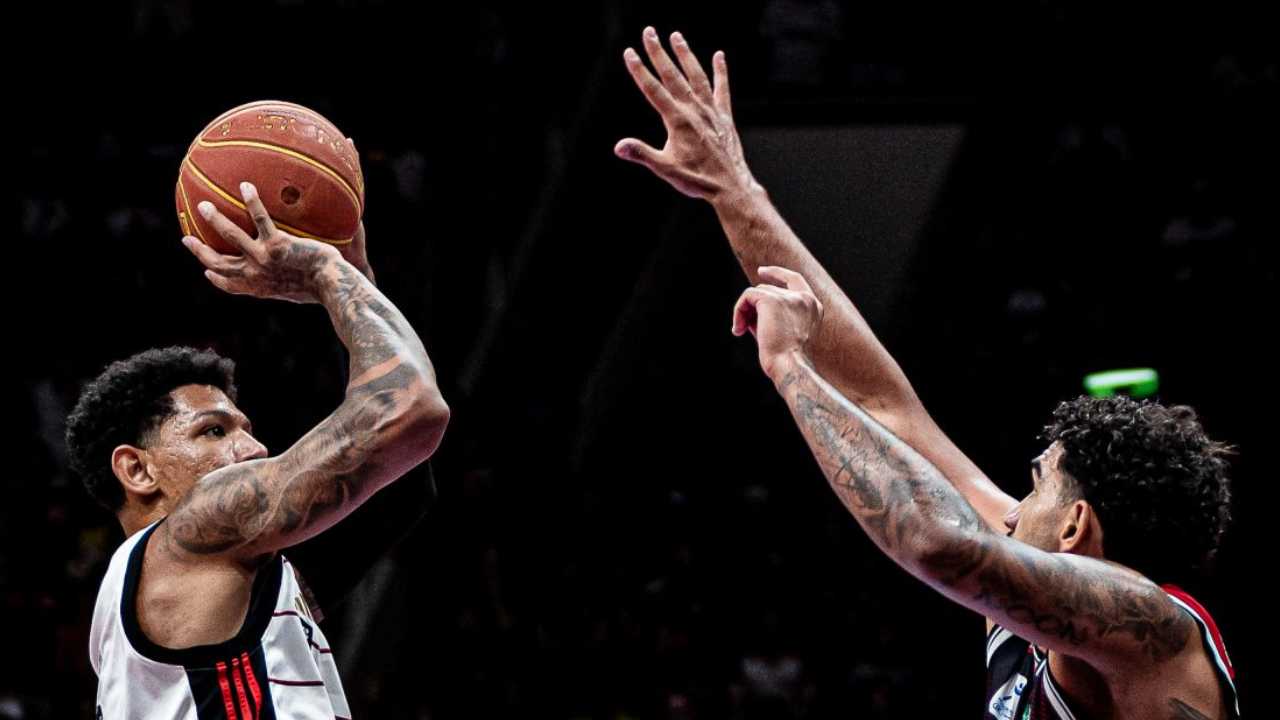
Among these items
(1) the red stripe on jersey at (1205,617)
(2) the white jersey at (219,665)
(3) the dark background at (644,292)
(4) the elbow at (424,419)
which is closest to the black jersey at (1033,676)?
(1) the red stripe on jersey at (1205,617)

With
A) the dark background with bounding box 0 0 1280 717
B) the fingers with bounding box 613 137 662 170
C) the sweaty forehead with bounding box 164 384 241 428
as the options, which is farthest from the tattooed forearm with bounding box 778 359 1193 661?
the dark background with bounding box 0 0 1280 717

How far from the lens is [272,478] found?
7.73ft

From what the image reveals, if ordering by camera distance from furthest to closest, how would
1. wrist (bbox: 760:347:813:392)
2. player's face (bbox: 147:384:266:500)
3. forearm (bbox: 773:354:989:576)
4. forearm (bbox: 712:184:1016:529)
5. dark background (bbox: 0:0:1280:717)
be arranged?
dark background (bbox: 0:0:1280:717) → forearm (bbox: 712:184:1016:529) → player's face (bbox: 147:384:266:500) → wrist (bbox: 760:347:813:392) → forearm (bbox: 773:354:989:576)

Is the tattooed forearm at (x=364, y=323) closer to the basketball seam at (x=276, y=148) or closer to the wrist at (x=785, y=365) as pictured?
the basketball seam at (x=276, y=148)

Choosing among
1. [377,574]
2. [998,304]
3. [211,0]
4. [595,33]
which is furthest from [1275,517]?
[211,0]

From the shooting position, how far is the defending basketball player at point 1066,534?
6.82 ft

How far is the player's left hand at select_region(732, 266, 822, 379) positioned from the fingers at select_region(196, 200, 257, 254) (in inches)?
33.6

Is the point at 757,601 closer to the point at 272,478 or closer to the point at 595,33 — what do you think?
the point at 595,33

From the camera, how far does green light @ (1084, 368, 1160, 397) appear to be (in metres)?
6.43

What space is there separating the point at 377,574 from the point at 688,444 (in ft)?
6.62

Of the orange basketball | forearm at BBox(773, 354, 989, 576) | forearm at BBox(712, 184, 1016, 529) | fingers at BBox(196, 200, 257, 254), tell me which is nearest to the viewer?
forearm at BBox(773, 354, 989, 576)

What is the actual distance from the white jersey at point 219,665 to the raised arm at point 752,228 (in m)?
1.16

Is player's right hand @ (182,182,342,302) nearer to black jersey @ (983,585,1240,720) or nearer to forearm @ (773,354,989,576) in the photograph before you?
forearm @ (773,354,989,576)

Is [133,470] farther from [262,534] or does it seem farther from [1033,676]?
[1033,676]
